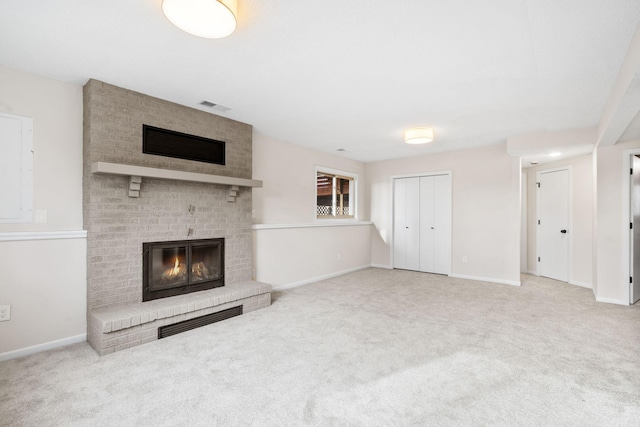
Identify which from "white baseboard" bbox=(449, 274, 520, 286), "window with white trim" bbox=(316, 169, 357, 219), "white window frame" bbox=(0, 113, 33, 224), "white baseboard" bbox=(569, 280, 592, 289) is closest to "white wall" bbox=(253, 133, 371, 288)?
"window with white trim" bbox=(316, 169, 357, 219)

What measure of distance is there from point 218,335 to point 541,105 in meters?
4.07

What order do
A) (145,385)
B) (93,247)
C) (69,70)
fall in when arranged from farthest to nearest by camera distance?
(93,247) → (69,70) → (145,385)

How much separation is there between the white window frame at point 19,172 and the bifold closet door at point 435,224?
18.7 ft

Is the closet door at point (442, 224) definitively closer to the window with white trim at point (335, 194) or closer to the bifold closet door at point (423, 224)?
the bifold closet door at point (423, 224)

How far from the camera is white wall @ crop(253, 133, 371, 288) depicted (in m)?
4.60

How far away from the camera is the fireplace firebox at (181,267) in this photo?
125 inches

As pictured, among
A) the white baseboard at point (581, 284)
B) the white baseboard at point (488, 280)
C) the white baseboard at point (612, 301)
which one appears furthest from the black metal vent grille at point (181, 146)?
the white baseboard at point (581, 284)

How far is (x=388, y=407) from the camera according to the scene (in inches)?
73.2

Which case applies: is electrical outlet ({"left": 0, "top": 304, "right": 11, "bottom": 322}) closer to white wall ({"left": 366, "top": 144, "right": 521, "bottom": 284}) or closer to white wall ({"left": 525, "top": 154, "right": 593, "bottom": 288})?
white wall ({"left": 366, "top": 144, "right": 521, "bottom": 284})

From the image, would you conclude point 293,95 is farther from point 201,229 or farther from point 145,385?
point 145,385

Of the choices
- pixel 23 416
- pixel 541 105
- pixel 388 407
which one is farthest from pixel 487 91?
pixel 23 416

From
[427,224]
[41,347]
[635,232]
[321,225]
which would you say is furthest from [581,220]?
[41,347]

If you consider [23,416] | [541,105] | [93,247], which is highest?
[541,105]

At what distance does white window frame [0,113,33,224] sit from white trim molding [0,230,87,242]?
0.11 metres
